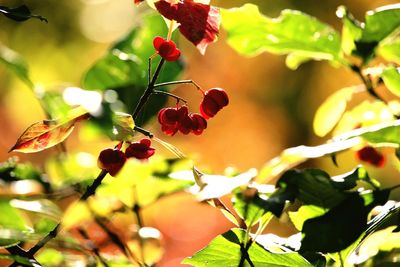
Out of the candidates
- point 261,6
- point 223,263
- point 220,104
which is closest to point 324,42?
point 220,104

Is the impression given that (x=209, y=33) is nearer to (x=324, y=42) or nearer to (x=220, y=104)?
(x=220, y=104)

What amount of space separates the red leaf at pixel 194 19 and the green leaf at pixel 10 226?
10.3 inches

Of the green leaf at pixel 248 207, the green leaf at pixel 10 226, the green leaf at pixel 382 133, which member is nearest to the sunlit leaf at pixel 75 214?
the green leaf at pixel 10 226

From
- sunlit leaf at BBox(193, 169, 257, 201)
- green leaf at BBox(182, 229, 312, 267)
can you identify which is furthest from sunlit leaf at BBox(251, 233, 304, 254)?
sunlit leaf at BBox(193, 169, 257, 201)

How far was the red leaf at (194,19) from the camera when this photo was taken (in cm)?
69

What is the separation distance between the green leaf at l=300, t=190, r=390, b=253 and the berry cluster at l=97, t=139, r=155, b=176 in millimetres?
212

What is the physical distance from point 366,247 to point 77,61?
5831 millimetres

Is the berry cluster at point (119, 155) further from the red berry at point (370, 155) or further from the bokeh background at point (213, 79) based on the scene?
the bokeh background at point (213, 79)

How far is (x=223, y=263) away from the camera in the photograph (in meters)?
0.71

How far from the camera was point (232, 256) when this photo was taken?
71 cm

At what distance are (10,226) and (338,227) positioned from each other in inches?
13.1

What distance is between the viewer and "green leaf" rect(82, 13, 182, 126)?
3.10ft

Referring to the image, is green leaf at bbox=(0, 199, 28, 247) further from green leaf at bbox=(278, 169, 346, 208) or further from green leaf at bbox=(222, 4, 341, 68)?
green leaf at bbox=(222, 4, 341, 68)

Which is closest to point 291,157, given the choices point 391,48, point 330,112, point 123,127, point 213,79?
point 123,127
